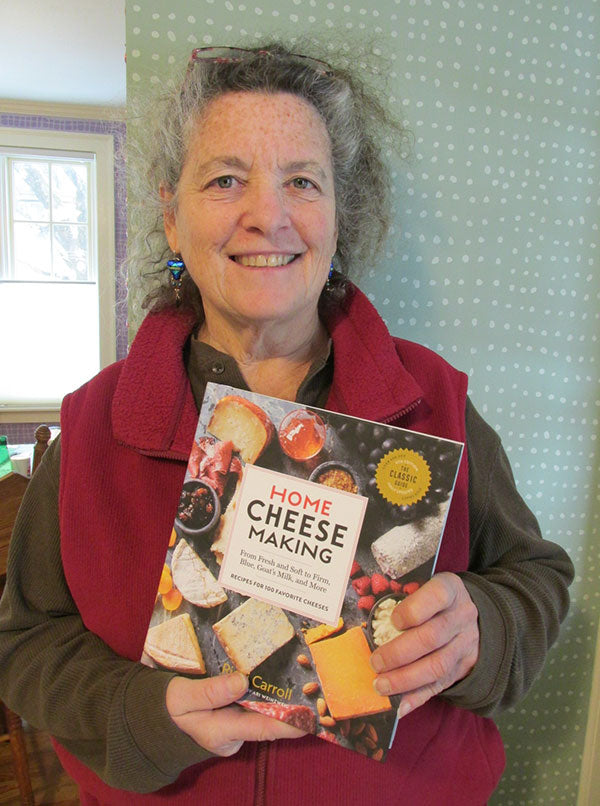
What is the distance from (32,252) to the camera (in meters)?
4.54

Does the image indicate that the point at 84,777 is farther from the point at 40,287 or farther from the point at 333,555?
the point at 40,287

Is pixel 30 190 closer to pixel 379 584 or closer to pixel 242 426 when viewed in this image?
pixel 242 426

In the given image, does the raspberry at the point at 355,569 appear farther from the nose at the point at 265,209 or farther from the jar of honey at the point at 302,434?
the nose at the point at 265,209

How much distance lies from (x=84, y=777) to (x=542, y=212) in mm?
1281

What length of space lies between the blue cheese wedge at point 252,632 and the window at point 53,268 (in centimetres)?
421

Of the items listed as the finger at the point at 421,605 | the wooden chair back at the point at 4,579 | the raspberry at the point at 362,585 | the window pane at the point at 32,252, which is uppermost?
the window pane at the point at 32,252

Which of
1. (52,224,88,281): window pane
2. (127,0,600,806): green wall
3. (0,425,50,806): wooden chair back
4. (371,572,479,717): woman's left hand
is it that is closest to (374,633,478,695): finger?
(371,572,479,717): woman's left hand

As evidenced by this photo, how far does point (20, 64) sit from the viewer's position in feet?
11.4

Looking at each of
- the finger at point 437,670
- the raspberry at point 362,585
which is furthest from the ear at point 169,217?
the finger at point 437,670

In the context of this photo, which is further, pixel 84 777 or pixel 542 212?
pixel 542 212

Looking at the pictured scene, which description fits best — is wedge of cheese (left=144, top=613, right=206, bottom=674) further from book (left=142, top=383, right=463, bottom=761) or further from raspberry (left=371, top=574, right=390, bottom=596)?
raspberry (left=371, top=574, right=390, bottom=596)

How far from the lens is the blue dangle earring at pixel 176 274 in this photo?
905mm

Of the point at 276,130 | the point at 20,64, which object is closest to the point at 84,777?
the point at 276,130

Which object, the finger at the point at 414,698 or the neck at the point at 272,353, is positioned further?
the neck at the point at 272,353
